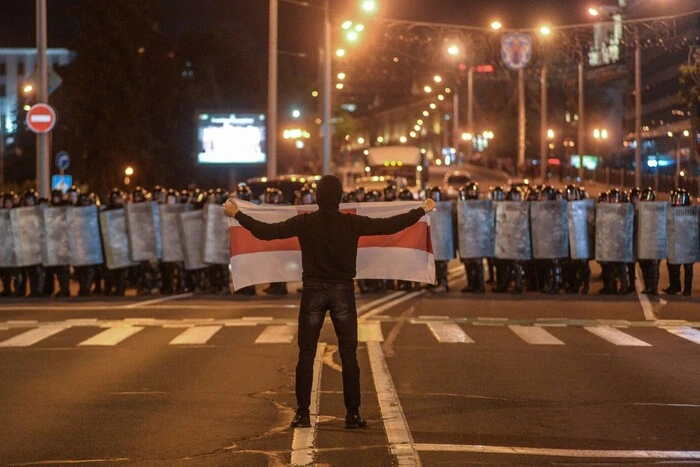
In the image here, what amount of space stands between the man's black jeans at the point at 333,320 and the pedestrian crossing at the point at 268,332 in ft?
21.4

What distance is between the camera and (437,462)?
28.9 feet

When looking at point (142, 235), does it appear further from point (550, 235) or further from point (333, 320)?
point (333, 320)

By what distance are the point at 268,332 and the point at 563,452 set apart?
9.18m

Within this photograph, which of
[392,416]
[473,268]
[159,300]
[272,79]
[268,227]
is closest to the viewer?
[268,227]

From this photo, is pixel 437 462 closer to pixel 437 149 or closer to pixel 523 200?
pixel 523 200

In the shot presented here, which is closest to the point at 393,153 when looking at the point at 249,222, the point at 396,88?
the point at 396,88

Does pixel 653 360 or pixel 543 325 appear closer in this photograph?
pixel 653 360

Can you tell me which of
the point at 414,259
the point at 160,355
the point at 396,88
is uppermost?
the point at 396,88

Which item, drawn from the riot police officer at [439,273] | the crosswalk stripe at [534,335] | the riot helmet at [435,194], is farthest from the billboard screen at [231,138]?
the crosswalk stripe at [534,335]

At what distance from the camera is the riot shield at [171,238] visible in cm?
2488

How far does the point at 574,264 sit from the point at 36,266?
10.8 metres

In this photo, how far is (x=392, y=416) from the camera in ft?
35.3

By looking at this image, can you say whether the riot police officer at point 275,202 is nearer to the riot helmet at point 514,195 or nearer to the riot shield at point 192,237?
the riot shield at point 192,237

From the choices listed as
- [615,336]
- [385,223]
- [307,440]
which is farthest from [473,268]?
[307,440]
